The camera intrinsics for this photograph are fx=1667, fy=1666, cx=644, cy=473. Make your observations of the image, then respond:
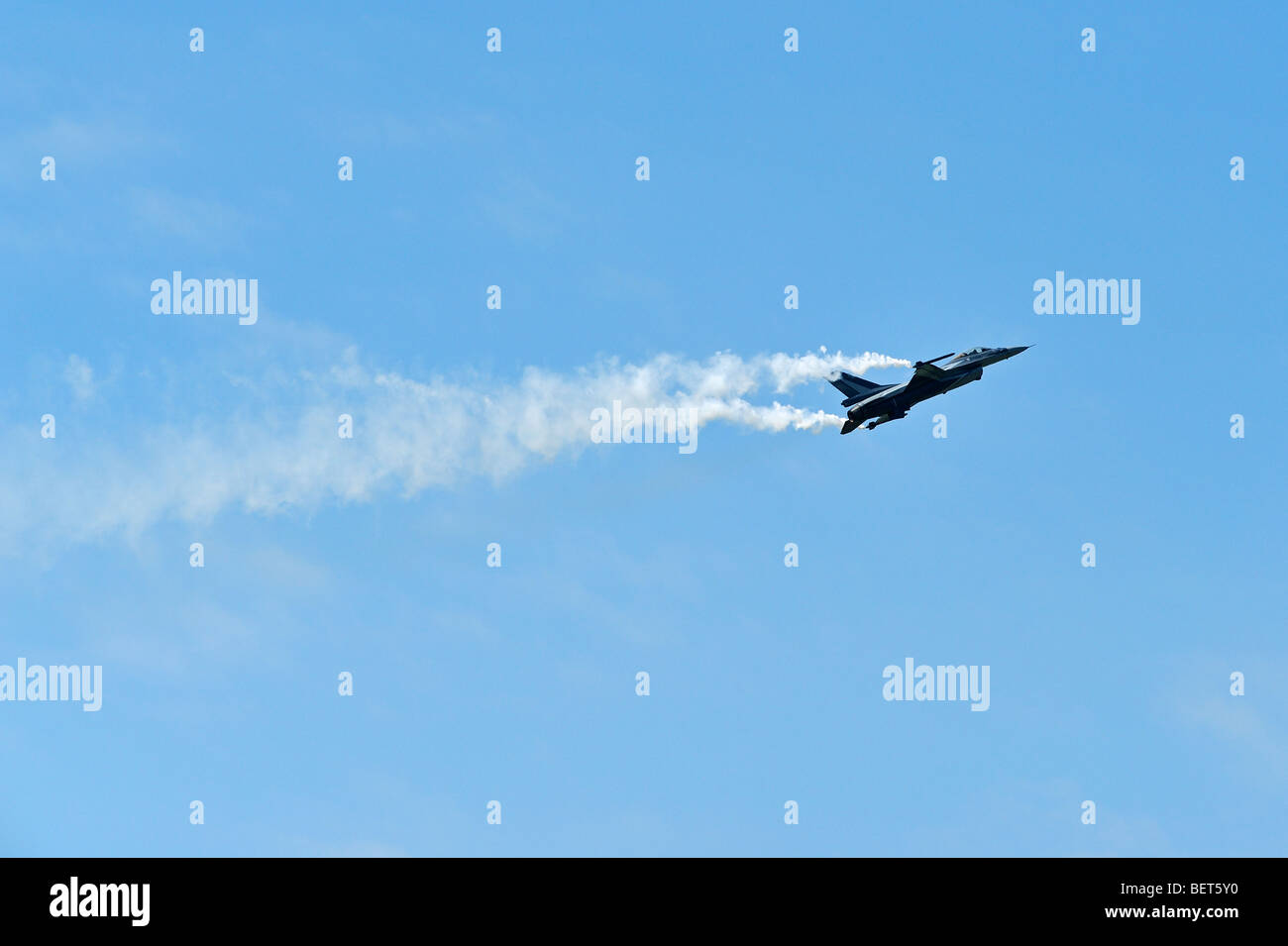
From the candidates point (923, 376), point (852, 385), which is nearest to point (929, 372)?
point (923, 376)

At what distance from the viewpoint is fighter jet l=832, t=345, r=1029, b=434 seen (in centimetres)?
11025

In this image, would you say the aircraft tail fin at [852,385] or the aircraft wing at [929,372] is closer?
the aircraft wing at [929,372]

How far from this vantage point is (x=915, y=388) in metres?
110

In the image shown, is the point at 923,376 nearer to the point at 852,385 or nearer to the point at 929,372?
the point at 929,372

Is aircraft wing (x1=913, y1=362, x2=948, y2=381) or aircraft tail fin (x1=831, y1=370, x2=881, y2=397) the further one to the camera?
aircraft tail fin (x1=831, y1=370, x2=881, y2=397)

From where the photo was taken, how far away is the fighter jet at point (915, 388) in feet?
362

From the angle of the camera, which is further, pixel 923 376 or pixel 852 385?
pixel 852 385

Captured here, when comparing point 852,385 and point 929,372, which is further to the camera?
point 852,385
